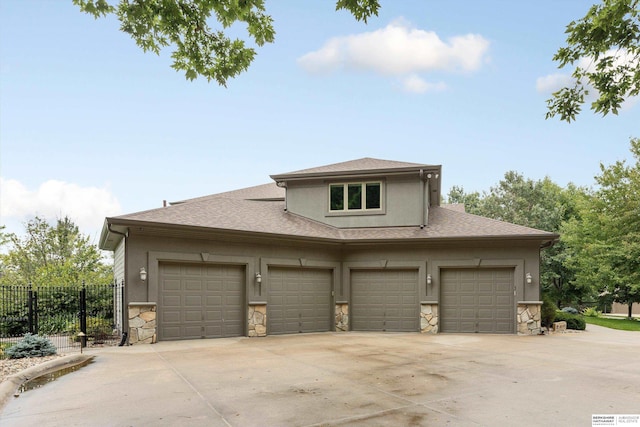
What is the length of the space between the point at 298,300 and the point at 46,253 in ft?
62.8

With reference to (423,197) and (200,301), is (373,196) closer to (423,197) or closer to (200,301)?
(423,197)

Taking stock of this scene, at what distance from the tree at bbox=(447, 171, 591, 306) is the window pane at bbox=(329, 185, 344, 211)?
20.4 meters

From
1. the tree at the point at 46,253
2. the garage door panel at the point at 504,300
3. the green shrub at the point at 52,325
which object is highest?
the tree at the point at 46,253

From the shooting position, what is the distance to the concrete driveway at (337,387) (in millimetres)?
5289

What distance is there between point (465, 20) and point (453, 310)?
31.8 feet

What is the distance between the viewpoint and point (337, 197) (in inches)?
670

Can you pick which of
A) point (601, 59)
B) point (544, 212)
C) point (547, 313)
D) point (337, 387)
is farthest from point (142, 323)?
point (544, 212)

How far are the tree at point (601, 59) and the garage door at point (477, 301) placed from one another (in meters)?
9.09

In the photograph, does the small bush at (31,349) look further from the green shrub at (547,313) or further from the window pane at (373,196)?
the green shrub at (547,313)

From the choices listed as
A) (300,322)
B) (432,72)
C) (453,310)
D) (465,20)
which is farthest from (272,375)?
(432,72)

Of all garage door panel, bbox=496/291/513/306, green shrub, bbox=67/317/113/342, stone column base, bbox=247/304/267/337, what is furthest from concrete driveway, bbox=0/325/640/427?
garage door panel, bbox=496/291/513/306

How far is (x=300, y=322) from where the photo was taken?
48.9 feet

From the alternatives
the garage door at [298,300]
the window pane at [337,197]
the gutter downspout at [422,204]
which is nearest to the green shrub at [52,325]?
the garage door at [298,300]

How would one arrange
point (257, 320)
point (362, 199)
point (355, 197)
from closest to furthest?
1. point (257, 320)
2. point (362, 199)
3. point (355, 197)
